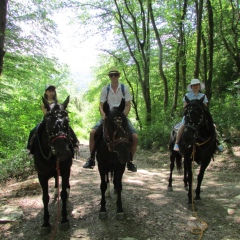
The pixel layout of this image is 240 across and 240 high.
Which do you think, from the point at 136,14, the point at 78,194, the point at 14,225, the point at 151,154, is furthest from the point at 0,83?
the point at 136,14

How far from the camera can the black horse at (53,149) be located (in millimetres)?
4066

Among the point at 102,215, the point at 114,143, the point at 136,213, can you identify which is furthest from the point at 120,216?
the point at 114,143

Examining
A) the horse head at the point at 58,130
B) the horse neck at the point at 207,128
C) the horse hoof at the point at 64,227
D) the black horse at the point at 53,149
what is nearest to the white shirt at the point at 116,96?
the black horse at the point at 53,149

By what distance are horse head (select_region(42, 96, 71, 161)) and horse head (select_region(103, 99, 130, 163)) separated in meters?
0.79

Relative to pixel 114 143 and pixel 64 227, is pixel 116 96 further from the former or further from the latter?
pixel 64 227

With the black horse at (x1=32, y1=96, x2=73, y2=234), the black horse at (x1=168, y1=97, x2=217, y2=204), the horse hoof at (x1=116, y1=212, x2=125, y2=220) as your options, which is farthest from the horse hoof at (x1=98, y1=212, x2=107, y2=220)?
the black horse at (x1=168, y1=97, x2=217, y2=204)

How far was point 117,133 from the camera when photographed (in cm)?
446

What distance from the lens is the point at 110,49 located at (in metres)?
25.0

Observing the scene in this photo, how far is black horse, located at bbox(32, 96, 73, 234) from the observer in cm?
407

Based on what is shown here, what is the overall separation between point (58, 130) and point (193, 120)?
9.59ft

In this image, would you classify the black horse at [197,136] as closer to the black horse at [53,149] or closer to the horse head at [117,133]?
Result: the horse head at [117,133]

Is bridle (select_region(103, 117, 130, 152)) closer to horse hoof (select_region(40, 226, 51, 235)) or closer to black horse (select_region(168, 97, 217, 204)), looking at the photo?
black horse (select_region(168, 97, 217, 204))

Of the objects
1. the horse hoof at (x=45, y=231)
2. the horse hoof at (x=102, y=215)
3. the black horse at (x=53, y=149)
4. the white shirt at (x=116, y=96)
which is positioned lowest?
the horse hoof at (x=45, y=231)

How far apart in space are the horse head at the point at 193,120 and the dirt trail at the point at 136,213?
1.59 metres
